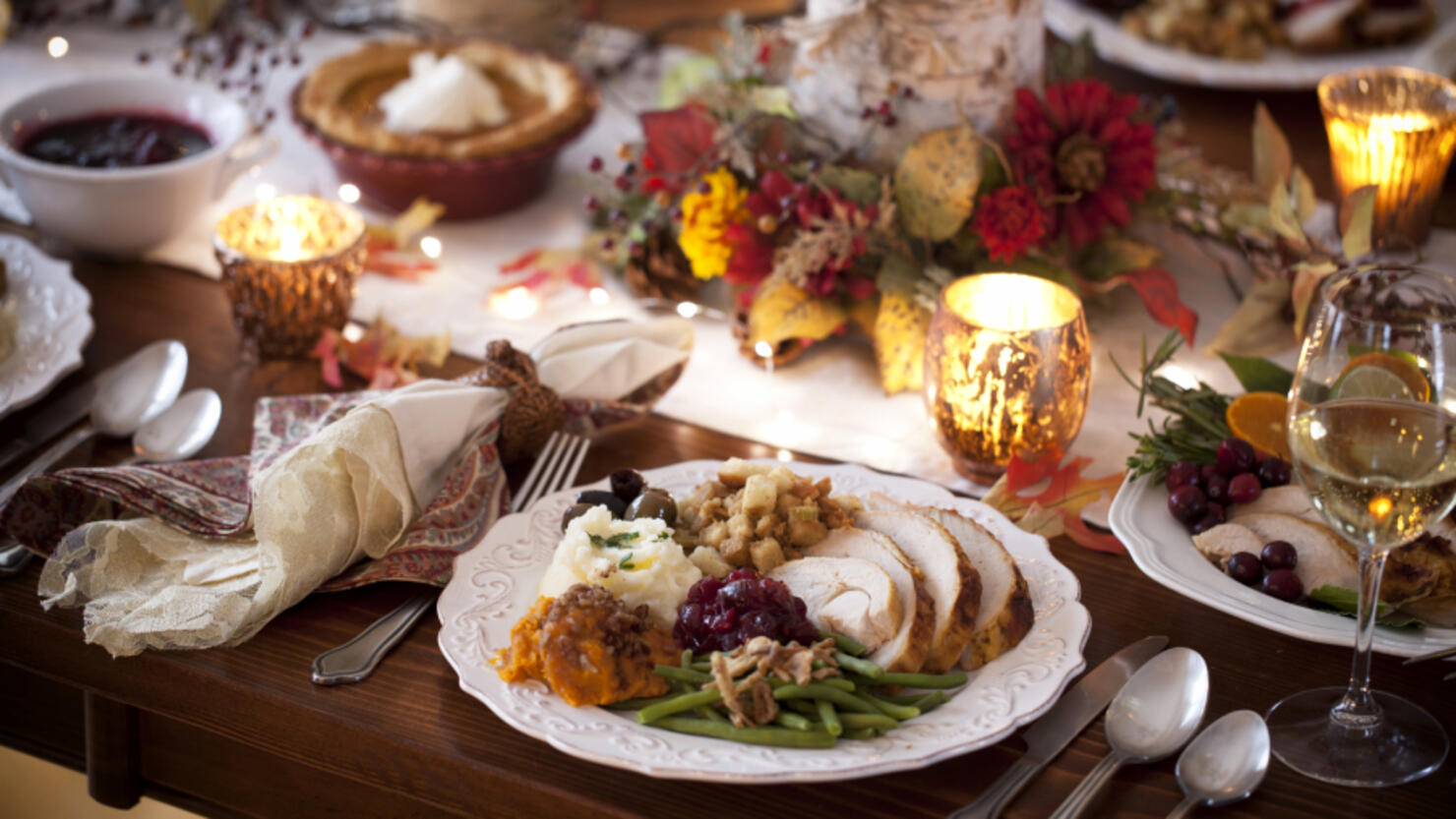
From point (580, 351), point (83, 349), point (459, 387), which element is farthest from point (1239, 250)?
point (83, 349)

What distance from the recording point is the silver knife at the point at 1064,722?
3.16ft

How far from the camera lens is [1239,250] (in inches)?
75.0

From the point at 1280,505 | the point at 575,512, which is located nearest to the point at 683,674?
the point at 575,512

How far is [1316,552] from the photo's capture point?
3.66 ft

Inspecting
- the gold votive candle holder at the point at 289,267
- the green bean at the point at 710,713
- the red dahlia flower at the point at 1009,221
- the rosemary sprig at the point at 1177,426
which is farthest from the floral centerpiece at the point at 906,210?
the green bean at the point at 710,713

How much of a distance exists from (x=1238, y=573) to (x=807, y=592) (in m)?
0.39

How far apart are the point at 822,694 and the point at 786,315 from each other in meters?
0.73

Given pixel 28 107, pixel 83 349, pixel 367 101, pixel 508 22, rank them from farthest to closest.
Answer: pixel 508 22, pixel 367 101, pixel 28 107, pixel 83 349

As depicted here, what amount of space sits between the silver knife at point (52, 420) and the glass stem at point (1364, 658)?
1.32 m

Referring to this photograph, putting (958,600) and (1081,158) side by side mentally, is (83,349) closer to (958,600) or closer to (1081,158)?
(958,600)

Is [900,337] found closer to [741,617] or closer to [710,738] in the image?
[741,617]

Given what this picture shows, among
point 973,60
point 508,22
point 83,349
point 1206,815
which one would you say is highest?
point 973,60

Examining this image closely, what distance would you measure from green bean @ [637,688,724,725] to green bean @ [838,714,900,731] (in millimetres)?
100

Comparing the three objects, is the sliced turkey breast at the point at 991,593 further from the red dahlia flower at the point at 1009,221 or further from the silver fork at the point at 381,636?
the red dahlia flower at the point at 1009,221
